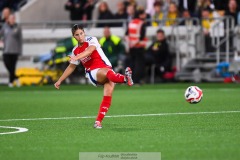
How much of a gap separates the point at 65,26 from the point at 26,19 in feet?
5.16

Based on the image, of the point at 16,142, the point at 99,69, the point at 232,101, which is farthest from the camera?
the point at 232,101

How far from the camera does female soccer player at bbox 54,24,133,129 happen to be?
43.0ft

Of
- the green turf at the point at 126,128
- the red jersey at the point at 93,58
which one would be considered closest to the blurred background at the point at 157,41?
the green turf at the point at 126,128

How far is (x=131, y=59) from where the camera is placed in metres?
29.2

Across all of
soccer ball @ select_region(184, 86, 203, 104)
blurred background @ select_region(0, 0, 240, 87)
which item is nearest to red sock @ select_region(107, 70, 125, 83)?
soccer ball @ select_region(184, 86, 203, 104)

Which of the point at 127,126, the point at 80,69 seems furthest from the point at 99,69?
the point at 80,69

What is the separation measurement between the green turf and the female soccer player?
418mm

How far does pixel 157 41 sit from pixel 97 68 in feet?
54.6

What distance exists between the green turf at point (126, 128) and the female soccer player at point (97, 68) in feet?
1.37

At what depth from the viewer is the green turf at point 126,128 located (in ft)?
33.4

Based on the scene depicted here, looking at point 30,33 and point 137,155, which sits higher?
point 137,155

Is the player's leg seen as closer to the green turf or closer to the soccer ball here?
the green turf

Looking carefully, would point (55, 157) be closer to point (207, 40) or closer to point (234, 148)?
point (234, 148)

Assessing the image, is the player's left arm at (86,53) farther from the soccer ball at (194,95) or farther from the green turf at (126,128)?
the soccer ball at (194,95)
